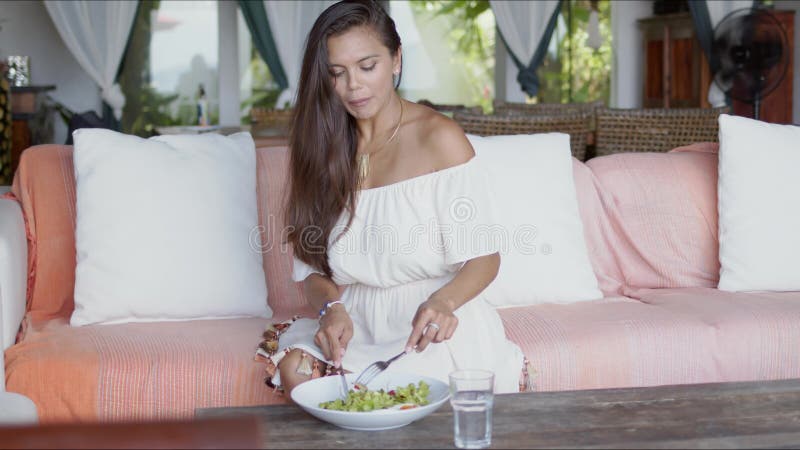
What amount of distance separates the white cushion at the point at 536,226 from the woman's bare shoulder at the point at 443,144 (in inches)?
27.1

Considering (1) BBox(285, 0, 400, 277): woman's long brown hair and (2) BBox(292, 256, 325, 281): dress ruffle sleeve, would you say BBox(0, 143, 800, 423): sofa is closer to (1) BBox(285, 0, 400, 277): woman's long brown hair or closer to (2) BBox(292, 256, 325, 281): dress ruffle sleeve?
(2) BBox(292, 256, 325, 281): dress ruffle sleeve

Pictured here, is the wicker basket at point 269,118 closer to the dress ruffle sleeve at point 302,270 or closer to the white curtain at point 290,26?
the white curtain at point 290,26

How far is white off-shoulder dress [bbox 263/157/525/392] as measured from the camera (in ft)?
7.20

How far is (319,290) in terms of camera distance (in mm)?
2371

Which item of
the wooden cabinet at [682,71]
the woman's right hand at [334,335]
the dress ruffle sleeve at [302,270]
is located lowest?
the woman's right hand at [334,335]

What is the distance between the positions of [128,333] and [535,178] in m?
1.29

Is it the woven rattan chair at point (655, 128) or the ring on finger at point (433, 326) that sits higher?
the woven rattan chair at point (655, 128)

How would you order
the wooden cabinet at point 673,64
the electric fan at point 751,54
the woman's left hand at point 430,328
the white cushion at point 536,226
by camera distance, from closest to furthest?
the woman's left hand at point 430,328, the white cushion at point 536,226, the electric fan at point 751,54, the wooden cabinet at point 673,64

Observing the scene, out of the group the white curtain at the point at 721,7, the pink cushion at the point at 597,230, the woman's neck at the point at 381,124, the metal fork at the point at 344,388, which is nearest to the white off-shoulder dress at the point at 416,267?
the woman's neck at the point at 381,124

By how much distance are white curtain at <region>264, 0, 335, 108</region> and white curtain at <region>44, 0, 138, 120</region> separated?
993mm

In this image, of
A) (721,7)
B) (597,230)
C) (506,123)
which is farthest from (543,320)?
(721,7)

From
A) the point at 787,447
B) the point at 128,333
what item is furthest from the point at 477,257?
the point at 128,333

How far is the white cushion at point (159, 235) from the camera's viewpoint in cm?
283

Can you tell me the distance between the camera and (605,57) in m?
8.67
